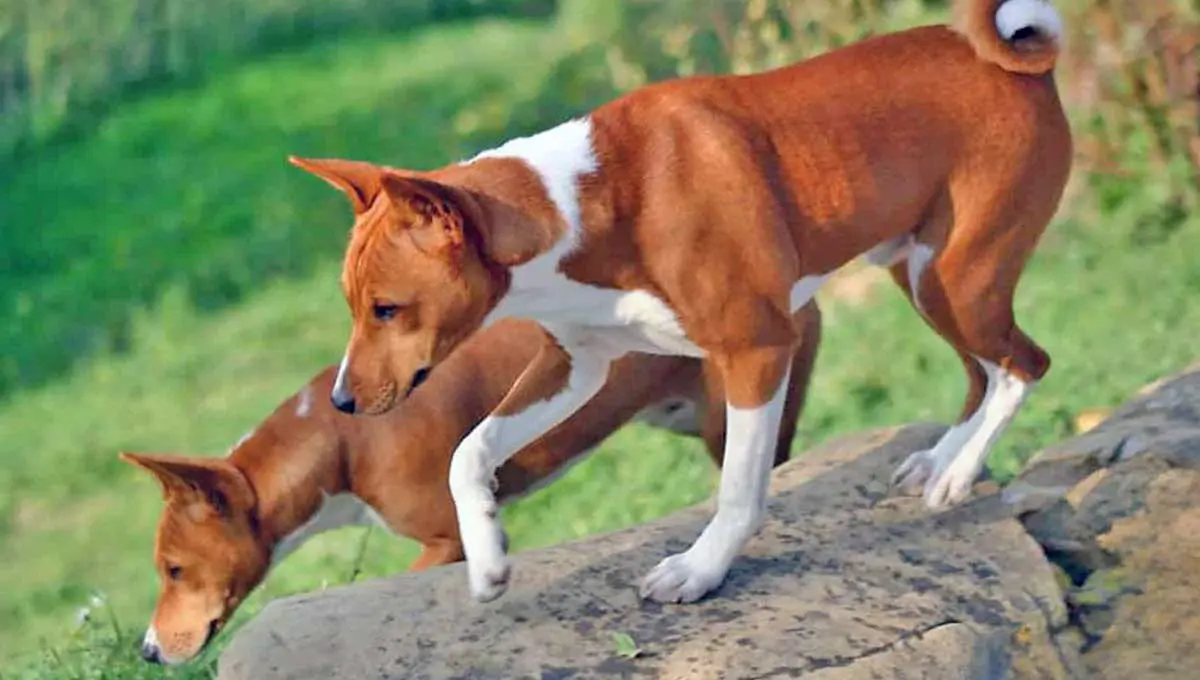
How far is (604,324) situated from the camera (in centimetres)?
368

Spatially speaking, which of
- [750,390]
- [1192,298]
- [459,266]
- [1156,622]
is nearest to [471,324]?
[459,266]

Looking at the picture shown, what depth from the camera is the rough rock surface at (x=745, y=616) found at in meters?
3.56

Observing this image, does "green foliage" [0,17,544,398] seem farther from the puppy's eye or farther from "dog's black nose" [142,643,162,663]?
the puppy's eye

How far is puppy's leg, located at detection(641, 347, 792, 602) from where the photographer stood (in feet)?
12.1

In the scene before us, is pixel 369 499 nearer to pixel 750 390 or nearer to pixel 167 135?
pixel 750 390

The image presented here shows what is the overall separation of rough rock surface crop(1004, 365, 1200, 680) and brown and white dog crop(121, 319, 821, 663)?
902mm

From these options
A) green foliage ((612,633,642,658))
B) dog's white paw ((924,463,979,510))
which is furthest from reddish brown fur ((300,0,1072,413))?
green foliage ((612,633,642,658))

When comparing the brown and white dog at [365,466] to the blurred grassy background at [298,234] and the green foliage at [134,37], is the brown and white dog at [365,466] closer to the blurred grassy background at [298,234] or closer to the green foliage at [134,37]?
the blurred grassy background at [298,234]

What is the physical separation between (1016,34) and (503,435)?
4.61 ft

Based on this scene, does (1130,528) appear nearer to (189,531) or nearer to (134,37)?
(189,531)

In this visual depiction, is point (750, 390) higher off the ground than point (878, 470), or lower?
higher

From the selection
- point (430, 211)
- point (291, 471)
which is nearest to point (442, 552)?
point (291, 471)

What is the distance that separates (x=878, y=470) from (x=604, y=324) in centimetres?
106

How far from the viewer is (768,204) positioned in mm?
3646
